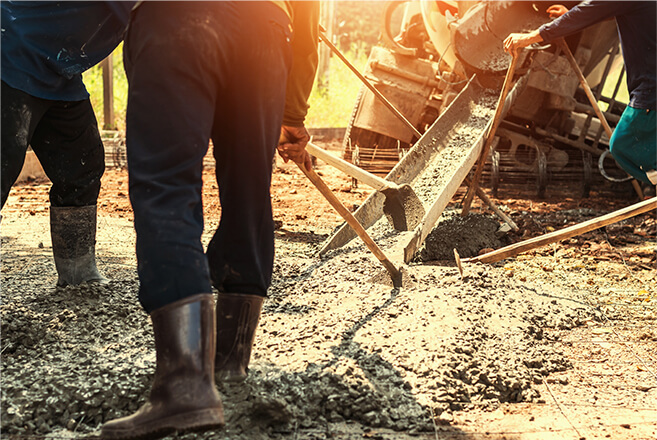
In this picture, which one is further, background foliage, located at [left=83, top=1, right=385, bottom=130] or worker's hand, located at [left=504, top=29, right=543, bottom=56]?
background foliage, located at [left=83, top=1, right=385, bottom=130]

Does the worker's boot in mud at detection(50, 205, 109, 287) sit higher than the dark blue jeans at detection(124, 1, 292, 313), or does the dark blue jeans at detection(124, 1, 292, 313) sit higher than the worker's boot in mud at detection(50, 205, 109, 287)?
the dark blue jeans at detection(124, 1, 292, 313)

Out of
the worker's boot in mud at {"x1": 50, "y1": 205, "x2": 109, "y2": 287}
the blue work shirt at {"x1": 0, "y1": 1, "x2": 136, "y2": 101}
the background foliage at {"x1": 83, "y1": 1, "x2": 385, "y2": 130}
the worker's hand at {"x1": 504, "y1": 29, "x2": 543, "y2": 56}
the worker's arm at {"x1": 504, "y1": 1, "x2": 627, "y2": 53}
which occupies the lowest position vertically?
the worker's boot in mud at {"x1": 50, "y1": 205, "x2": 109, "y2": 287}

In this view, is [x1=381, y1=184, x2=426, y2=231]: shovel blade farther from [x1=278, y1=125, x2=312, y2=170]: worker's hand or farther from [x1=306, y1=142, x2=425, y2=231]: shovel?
[x1=278, y1=125, x2=312, y2=170]: worker's hand

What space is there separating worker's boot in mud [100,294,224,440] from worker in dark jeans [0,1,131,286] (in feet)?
3.80

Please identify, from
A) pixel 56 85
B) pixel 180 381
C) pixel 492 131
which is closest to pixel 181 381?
pixel 180 381

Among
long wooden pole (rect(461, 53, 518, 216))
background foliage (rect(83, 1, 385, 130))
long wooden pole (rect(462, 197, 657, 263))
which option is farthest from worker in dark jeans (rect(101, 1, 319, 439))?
background foliage (rect(83, 1, 385, 130))

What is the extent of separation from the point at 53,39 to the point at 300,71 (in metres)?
0.96

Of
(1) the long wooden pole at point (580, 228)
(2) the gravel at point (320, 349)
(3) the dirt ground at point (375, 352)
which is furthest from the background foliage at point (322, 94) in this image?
(2) the gravel at point (320, 349)

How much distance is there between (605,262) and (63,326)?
337cm

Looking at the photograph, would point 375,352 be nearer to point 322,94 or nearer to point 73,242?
point 73,242

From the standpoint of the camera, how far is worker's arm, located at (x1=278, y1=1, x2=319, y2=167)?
195 centimetres

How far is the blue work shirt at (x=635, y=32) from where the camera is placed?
3543 millimetres

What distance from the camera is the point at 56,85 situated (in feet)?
8.19

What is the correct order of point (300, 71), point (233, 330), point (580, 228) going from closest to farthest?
point (233, 330), point (300, 71), point (580, 228)
